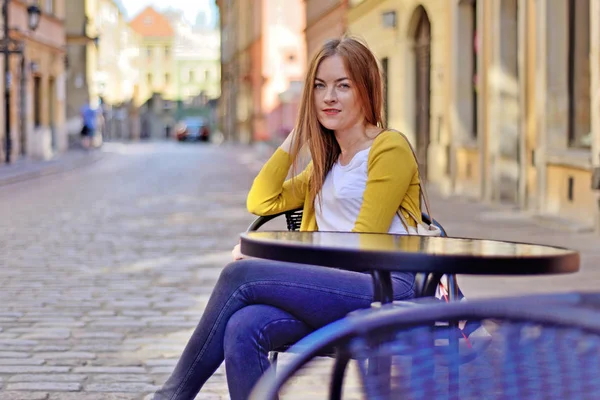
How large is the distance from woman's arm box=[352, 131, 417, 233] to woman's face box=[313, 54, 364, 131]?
24 centimetres

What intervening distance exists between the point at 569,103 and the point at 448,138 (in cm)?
548

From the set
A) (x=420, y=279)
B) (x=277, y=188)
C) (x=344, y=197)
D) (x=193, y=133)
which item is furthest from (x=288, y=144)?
(x=193, y=133)

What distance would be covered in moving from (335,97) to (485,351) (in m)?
1.92

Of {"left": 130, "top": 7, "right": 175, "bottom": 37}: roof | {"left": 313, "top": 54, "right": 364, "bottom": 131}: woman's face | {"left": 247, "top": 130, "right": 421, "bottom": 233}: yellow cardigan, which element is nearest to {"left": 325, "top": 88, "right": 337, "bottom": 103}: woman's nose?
{"left": 313, "top": 54, "right": 364, "bottom": 131}: woman's face

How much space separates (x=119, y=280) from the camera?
8.27 m

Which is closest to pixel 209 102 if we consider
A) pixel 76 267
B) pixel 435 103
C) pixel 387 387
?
pixel 435 103

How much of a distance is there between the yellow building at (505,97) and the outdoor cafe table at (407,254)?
8.90 m

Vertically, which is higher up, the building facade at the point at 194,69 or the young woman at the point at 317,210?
the building facade at the point at 194,69

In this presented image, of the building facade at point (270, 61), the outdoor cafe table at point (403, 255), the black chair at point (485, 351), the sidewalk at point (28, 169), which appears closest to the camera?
the black chair at point (485, 351)

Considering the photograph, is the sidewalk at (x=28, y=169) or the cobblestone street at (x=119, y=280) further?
the sidewalk at (x=28, y=169)

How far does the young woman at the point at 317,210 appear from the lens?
10.4 feet

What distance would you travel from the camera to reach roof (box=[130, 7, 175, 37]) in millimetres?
123938

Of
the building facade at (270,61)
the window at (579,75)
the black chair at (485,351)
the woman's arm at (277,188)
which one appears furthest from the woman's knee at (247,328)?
the building facade at (270,61)

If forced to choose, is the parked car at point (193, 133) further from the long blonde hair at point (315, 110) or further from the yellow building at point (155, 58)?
the long blonde hair at point (315, 110)
